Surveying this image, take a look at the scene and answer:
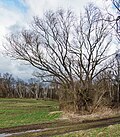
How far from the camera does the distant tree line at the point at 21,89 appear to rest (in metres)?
103

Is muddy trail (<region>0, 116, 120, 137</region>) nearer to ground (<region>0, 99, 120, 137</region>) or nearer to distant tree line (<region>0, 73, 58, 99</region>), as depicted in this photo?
ground (<region>0, 99, 120, 137</region>)

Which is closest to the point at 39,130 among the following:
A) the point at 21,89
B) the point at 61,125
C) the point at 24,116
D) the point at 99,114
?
the point at 61,125

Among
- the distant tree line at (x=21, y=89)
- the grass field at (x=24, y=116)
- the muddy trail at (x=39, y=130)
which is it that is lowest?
the muddy trail at (x=39, y=130)

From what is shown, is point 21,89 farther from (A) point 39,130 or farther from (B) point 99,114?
(A) point 39,130

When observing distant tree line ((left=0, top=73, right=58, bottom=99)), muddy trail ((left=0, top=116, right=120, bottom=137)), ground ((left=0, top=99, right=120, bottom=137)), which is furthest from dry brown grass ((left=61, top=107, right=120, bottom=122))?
distant tree line ((left=0, top=73, right=58, bottom=99))

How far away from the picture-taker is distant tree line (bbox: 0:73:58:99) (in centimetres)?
10268

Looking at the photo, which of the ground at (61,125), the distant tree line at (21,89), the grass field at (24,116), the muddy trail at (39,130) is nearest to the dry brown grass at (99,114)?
the ground at (61,125)

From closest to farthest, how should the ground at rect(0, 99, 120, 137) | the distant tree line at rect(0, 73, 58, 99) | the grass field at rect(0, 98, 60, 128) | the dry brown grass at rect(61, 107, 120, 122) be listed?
the ground at rect(0, 99, 120, 137), the grass field at rect(0, 98, 60, 128), the dry brown grass at rect(61, 107, 120, 122), the distant tree line at rect(0, 73, 58, 99)

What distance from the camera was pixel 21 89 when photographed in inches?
4400

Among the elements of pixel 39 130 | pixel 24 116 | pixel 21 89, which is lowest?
pixel 39 130

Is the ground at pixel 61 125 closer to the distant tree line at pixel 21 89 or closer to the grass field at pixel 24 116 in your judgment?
the grass field at pixel 24 116

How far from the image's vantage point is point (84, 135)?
14453 mm

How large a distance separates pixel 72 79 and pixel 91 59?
169 inches

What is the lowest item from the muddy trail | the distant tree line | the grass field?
the muddy trail
